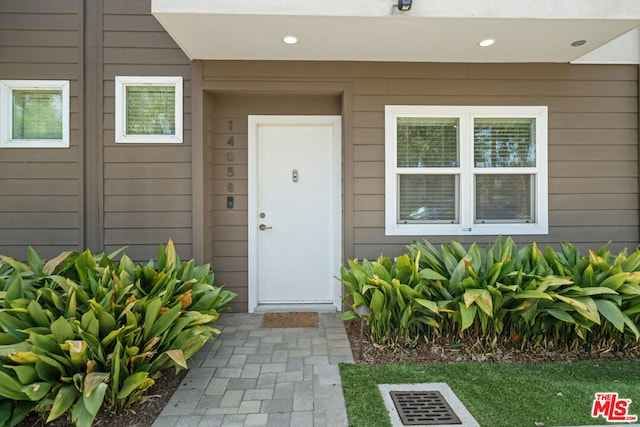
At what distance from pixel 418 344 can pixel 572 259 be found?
1.39 meters

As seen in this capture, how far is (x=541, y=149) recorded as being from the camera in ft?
11.3

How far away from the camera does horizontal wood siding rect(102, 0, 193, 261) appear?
3.27 metres

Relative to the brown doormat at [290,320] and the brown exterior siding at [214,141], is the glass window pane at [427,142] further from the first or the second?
the brown doormat at [290,320]

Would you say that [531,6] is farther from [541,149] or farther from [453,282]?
[453,282]

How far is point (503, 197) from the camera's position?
11.5ft

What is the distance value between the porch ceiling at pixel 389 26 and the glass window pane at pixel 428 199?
1.17 meters

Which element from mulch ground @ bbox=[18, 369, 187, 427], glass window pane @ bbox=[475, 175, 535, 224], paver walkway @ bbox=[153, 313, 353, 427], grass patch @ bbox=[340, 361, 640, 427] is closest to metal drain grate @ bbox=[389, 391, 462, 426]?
grass patch @ bbox=[340, 361, 640, 427]

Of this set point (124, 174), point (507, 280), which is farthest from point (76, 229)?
point (507, 280)

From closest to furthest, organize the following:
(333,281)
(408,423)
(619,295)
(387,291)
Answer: (408,423)
(619,295)
(387,291)
(333,281)

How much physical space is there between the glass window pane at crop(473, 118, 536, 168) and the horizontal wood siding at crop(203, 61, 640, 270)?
0.61 ft

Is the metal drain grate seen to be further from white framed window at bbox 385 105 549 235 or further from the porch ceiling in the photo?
the porch ceiling

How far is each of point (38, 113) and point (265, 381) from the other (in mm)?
3234

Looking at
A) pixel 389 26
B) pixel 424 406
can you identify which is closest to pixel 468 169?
pixel 389 26

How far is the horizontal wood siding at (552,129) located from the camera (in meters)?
3.38
